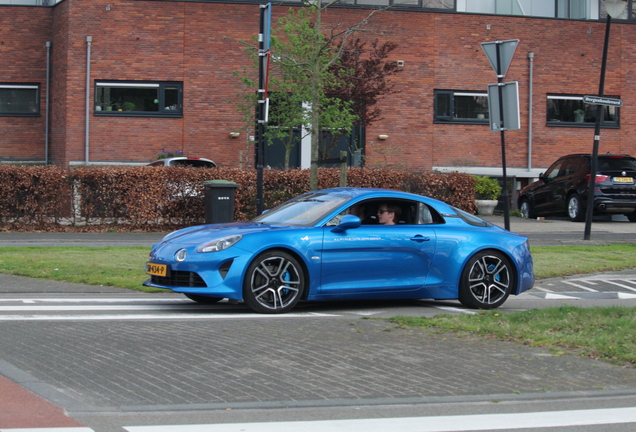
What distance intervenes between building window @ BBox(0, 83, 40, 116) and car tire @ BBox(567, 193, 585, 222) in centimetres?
1776

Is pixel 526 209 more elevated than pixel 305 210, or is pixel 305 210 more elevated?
pixel 305 210

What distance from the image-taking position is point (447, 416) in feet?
16.5

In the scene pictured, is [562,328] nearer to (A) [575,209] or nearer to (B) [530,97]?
(A) [575,209]

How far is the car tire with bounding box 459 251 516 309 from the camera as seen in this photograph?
32.3 ft

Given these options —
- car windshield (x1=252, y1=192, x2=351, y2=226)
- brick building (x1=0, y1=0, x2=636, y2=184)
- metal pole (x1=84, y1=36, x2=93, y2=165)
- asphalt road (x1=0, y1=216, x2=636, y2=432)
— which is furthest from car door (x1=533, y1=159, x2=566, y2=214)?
asphalt road (x1=0, y1=216, x2=636, y2=432)

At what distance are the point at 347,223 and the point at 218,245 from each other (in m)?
1.38

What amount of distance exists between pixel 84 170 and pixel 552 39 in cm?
1849

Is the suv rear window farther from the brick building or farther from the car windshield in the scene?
the car windshield

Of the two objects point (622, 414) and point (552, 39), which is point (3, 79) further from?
point (622, 414)

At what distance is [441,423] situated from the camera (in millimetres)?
4895

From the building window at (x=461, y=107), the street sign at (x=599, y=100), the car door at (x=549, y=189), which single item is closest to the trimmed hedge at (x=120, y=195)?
the street sign at (x=599, y=100)

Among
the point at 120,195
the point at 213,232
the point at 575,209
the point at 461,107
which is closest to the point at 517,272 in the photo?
the point at 213,232

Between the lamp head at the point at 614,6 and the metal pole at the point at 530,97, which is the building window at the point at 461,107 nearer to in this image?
the metal pole at the point at 530,97

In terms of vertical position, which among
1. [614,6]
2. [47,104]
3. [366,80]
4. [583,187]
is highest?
[614,6]
